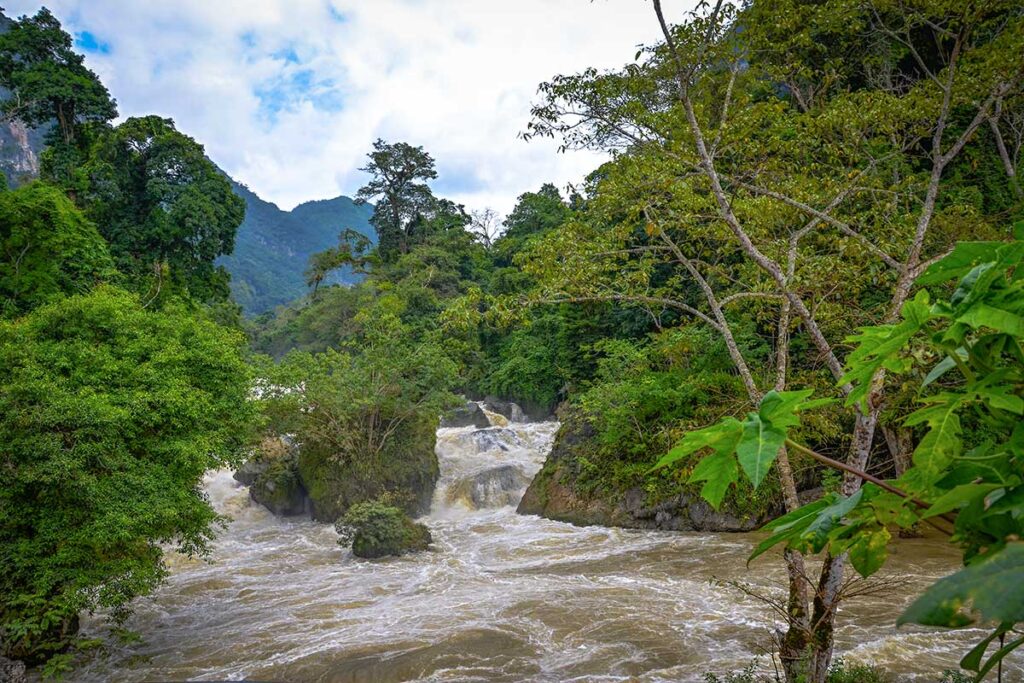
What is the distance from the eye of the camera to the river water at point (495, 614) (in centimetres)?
740

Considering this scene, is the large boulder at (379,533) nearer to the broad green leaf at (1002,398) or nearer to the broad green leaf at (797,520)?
the broad green leaf at (797,520)

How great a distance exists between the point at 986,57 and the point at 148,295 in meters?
20.2

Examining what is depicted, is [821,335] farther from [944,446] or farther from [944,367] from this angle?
[944,446]

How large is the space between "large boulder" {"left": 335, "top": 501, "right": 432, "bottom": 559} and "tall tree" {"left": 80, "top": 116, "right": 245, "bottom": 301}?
10.8 meters

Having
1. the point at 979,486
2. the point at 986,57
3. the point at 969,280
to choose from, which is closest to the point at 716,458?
the point at 979,486

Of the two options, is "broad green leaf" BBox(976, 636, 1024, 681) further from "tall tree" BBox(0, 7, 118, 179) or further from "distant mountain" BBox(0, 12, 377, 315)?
"distant mountain" BBox(0, 12, 377, 315)

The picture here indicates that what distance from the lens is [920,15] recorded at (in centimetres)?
578

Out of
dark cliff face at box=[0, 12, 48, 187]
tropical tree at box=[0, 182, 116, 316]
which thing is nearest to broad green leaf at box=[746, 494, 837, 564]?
tropical tree at box=[0, 182, 116, 316]

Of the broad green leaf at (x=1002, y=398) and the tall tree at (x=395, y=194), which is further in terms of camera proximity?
the tall tree at (x=395, y=194)

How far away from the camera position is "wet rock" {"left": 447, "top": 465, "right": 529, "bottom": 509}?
693 inches

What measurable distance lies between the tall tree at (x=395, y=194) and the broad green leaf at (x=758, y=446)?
4386cm

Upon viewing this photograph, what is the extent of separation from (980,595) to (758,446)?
0.37m

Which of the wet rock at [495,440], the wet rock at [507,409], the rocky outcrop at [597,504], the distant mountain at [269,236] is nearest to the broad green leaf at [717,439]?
the rocky outcrop at [597,504]

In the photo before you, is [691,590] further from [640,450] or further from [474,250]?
[474,250]
